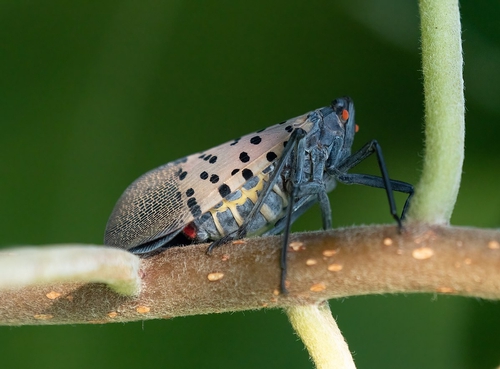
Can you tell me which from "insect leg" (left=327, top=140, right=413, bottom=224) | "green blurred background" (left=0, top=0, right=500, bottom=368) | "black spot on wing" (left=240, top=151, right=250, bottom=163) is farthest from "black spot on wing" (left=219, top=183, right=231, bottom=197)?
"green blurred background" (left=0, top=0, right=500, bottom=368)

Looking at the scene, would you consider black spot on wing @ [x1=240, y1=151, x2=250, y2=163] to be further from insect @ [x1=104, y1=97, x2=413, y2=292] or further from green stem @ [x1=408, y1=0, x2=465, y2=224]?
green stem @ [x1=408, y1=0, x2=465, y2=224]

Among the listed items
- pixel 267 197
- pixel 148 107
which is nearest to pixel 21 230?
pixel 148 107

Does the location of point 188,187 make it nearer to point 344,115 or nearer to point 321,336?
point 344,115

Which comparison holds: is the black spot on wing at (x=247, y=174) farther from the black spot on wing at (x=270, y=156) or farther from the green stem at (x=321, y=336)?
the green stem at (x=321, y=336)

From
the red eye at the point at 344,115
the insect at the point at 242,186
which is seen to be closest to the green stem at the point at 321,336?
the insect at the point at 242,186

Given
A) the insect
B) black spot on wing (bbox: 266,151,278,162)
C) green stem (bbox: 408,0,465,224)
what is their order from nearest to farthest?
green stem (bbox: 408,0,465,224) → the insect → black spot on wing (bbox: 266,151,278,162)

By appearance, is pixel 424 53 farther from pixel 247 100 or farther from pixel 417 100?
pixel 247 100
